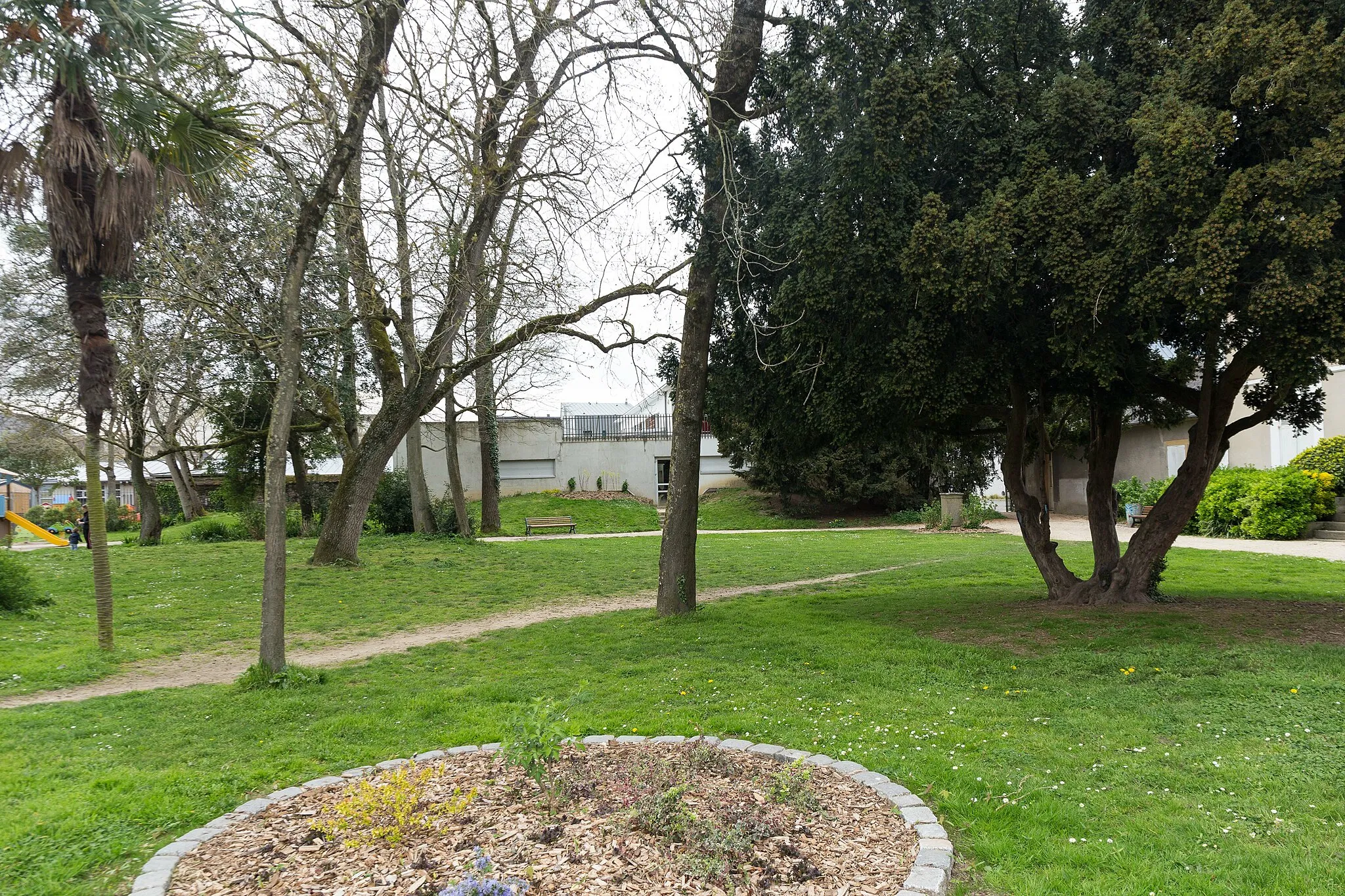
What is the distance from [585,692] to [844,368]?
4.62 metres

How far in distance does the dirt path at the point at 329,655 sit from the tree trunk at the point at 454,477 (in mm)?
10195

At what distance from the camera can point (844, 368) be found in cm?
909

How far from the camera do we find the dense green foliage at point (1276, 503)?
17.5m

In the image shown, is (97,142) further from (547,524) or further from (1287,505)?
(1287,505)

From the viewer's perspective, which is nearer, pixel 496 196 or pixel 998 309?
pixel 998 309

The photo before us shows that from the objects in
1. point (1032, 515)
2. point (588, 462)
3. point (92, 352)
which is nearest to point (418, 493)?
point (588, 462)

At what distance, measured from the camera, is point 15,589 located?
10055 mm

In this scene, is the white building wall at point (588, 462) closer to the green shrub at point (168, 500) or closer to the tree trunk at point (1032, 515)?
the green shrub at point (168, 500)

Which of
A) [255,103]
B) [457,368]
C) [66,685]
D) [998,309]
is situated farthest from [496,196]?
[66,685]

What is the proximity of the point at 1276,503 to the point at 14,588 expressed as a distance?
74.2 ft

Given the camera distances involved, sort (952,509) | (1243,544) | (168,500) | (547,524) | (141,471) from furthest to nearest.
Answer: (168,500), (547,524), (952,509), (141,471), (1243,544)

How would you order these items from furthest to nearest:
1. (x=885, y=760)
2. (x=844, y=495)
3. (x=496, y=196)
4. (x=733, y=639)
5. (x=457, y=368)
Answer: (x=844, y=495)
(x=457, y=368)
(x=496, y=196)
(x=733, y=639)
(x=885, y=760)

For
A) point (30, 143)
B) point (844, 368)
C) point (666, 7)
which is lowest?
point (844, 368)

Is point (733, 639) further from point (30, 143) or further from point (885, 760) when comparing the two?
point (30, 143)
